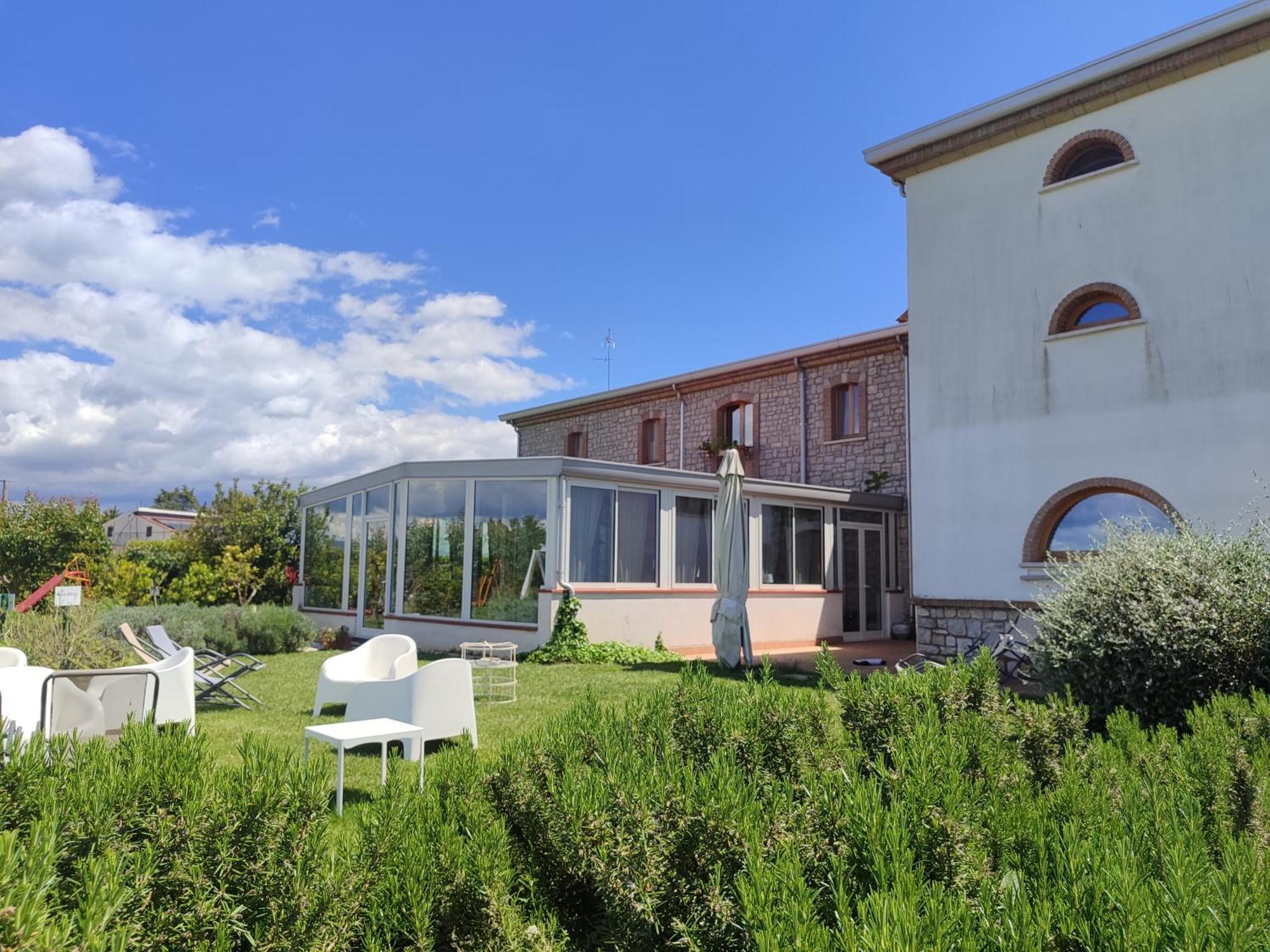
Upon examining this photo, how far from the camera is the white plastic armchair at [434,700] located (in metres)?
6.82

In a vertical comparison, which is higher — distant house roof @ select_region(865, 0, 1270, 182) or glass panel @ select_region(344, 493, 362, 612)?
distant house roof @ select_region(865, 0, 1270, 182)

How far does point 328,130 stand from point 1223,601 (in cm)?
1154

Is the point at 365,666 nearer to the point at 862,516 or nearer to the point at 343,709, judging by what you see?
the point at 343,709

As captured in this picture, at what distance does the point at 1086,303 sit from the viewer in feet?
38.5

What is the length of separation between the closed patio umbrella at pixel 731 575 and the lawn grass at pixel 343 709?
0.91 meters

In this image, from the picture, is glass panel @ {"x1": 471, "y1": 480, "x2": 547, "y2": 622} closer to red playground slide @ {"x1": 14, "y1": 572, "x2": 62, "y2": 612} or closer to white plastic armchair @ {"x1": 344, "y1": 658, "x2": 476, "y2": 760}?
red playground slide @ {"x1": 14, "y1": 572, "x2": 62, "y2": 612}

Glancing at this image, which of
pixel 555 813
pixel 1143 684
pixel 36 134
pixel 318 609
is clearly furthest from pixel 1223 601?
pixel 318 609

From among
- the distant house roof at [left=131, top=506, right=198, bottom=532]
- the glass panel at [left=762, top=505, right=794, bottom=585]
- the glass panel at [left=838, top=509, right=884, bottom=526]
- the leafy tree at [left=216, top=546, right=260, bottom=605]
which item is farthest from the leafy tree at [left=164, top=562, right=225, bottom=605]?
the distant house roof at [left=131, top=506, right=198, bottom=532]

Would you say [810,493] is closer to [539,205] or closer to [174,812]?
[539,205]

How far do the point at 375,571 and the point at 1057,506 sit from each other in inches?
477

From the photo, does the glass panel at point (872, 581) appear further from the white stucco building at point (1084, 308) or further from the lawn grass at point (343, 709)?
the lawn grass at point (343, 709)

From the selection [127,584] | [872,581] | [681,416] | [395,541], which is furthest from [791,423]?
[127,584]

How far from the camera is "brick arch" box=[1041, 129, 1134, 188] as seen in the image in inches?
447

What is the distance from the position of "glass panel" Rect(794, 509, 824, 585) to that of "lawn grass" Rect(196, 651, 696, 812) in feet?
17.7
